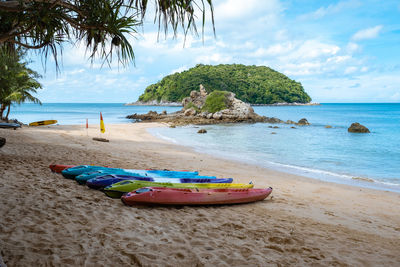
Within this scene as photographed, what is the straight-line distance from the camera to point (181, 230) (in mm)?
3715

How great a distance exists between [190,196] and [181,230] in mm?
1186

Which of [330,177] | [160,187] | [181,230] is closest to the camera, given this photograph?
[181,230]

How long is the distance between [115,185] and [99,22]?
8.83 ft

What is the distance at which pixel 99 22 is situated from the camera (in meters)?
4.15

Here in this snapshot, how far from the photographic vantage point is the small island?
78.9 m

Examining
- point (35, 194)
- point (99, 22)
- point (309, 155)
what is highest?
point (99, 22)

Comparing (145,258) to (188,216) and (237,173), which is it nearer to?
(188,216)

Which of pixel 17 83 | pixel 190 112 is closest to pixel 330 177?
pixel 17 83

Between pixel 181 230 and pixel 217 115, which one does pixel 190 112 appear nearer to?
pixel 217 115

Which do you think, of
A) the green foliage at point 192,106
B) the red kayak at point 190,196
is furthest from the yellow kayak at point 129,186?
the green foliage at point 192,106

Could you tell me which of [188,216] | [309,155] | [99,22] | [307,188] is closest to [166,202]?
[188,216]

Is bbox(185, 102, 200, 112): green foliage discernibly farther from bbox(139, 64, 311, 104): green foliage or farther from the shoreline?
bbox(139, 64, 311, 104): green foliage

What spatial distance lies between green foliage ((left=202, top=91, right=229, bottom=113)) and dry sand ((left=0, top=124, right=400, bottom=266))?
99.6 feet

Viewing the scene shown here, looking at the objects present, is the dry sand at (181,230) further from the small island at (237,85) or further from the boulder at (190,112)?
the small island at (237,85)
